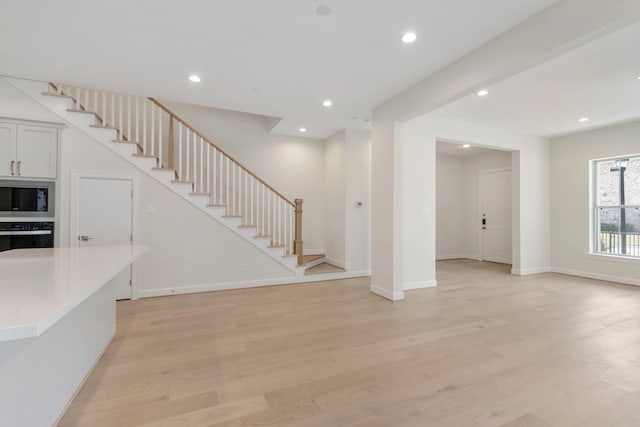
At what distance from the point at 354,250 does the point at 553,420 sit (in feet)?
12.9

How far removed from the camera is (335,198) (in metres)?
5.97

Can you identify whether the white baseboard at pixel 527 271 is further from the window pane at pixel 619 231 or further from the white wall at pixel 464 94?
the window pane at pixel 619 231

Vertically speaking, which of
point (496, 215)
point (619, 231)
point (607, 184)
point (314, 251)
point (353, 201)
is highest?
point (607, 184)

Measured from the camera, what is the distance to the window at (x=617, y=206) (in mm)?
4984

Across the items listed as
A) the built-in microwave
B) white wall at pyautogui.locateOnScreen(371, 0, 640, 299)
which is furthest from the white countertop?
white wall at pyautogui.locateOnScreen(371, 0, 640, 299)

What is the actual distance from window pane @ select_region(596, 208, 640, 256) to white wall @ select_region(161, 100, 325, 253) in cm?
547

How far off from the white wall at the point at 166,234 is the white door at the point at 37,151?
100 mm

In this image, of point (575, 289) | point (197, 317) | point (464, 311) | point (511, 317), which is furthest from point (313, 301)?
point (575, 289)

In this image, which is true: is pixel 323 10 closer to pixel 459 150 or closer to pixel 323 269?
pixel 323 269

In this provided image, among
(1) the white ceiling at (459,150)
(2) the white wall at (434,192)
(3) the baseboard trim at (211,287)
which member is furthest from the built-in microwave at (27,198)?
(1) the white ceiling at (459,150)

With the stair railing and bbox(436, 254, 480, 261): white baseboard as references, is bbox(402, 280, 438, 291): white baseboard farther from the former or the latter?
bbox(436, 254, 480, 261): white baseboard

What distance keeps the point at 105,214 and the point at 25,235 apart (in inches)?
34.6

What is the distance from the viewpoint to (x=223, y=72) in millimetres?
3330

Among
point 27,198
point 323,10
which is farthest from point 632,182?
point 27,198
